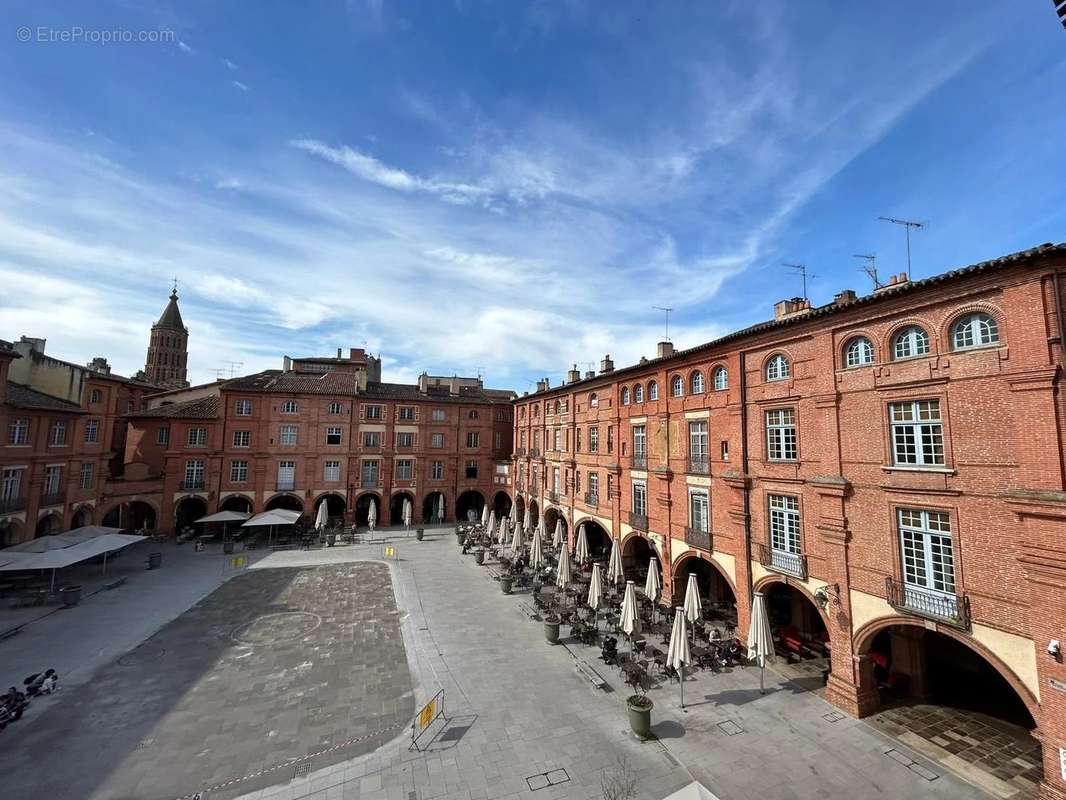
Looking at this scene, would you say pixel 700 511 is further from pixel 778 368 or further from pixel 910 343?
pixel 910 343

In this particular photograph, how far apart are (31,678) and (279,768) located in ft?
30.5

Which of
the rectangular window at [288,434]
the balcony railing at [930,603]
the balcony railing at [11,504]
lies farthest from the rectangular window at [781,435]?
the rectangular window at [288,434]

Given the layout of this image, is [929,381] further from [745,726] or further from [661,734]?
[661,734]

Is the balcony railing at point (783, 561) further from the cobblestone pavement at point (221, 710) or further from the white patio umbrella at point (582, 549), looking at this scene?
the cobblestone pavement at point (221, 710)

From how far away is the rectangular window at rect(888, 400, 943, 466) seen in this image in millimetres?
12352

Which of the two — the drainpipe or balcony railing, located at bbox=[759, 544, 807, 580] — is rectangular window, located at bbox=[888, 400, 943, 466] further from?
the drainpipe

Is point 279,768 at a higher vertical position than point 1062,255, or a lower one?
lower

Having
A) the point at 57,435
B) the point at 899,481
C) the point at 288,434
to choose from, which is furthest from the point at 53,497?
the point at 899,481

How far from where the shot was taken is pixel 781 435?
1678 centimetres

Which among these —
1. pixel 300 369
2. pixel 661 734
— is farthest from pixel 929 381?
pixel 300 369

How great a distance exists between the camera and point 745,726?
1259cm

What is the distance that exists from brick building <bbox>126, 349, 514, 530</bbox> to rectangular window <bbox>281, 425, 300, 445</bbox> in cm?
8

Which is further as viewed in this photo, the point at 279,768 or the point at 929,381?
the point at 929,381

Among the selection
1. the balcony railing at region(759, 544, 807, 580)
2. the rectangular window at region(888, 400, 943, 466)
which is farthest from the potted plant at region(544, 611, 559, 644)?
the rectangular window at region(888, 400, 943, 466)
